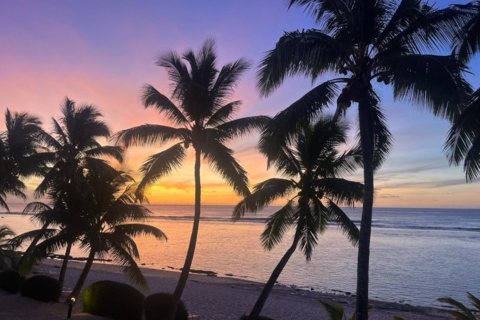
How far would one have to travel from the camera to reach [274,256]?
4497 centimetres

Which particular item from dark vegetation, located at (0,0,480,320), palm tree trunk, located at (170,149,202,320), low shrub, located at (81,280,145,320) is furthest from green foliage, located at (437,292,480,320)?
low shrub, located at (81,280,145,320)

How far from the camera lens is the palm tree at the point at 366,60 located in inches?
320

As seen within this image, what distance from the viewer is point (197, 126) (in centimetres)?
1334

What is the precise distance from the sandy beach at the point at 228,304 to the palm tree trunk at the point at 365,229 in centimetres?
855

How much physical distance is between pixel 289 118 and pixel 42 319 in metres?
9.57

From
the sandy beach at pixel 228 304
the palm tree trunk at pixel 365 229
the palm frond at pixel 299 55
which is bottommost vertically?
the sandy beach at pixel 228 304

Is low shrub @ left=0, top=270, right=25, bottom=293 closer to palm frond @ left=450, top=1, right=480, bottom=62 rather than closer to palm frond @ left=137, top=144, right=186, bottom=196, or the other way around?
palm frond @ left=137, top=144, right=186, bottom=196

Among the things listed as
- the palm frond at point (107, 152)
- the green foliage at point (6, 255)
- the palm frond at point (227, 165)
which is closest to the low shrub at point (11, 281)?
the green foliage at point (6, 255)

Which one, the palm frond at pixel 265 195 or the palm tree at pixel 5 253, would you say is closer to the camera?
the palm frond at pixel 265 195

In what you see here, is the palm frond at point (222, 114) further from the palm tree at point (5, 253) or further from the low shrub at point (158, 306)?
the palm tree at point (5, 253)

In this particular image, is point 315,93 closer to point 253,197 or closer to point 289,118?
point 289,118

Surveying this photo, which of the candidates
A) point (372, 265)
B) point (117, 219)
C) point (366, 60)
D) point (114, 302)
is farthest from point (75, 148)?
point (372, 265)

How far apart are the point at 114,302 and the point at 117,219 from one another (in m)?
3.23

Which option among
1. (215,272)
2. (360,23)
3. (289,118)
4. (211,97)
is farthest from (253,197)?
(215,272)
